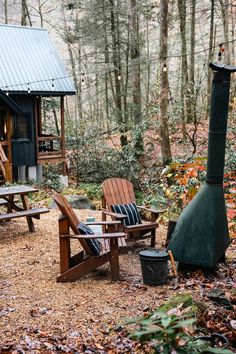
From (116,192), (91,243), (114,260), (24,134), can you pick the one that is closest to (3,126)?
(24,134)

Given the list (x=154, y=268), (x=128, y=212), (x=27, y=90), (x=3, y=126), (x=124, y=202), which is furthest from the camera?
(x=3, y=126)

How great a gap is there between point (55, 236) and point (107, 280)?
7.91 feet

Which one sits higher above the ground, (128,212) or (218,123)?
(218,123)

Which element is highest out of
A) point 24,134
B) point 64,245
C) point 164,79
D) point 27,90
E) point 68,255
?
point 27,90

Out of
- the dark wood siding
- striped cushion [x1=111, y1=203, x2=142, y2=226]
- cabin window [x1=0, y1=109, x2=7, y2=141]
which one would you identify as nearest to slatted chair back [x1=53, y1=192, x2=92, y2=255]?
striped cushion [x1=111, y1=203, x2=142, y2=226]

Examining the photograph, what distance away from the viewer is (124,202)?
756 cm

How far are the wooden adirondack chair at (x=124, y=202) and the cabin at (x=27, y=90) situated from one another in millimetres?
8600

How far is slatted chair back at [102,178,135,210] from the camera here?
742cm

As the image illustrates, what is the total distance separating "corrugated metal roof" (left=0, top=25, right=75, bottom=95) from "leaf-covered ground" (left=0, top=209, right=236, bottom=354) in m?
9.87

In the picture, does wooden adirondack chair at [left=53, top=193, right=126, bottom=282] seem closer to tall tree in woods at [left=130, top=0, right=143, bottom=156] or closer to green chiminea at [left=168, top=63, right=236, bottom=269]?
green chiminea at [left=168, top=63, right=236, bottom=269]

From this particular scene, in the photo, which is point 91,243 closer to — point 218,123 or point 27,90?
point 218,123

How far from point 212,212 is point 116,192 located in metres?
2.21

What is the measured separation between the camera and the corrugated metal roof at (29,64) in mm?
15758

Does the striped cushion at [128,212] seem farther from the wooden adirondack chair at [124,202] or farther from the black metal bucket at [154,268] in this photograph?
the black metal bucket at [154,268]
